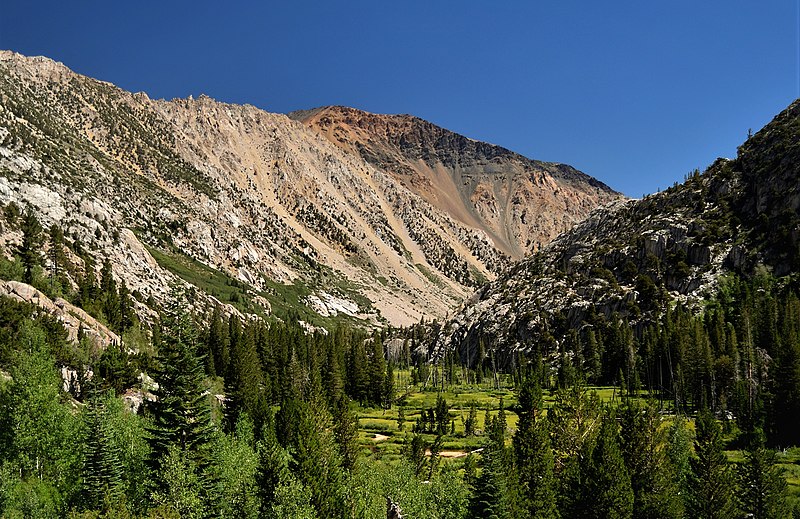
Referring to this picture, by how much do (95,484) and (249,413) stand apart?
36.3 meters

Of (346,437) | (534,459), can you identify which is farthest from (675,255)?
(534,459)

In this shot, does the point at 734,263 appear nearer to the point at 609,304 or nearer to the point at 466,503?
the point at 609,304

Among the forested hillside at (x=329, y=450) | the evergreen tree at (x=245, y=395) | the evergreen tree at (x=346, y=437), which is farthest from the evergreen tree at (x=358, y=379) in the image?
the evergreen tree at (x=346, y=437)

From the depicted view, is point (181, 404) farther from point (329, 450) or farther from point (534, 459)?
point (534, 459)

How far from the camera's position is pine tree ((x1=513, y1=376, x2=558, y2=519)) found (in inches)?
1885

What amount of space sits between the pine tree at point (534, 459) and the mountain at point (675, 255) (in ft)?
322

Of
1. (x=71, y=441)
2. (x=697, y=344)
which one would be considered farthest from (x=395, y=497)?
(x=697, y=344)

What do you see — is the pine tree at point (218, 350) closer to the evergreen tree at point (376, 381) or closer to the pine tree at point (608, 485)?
the evergreen tree at point (376, 381)

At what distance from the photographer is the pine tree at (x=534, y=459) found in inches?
1885

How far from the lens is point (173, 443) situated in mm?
42938

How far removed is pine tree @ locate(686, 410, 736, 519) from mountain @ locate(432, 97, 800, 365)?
3769 inches

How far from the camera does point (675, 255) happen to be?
153m

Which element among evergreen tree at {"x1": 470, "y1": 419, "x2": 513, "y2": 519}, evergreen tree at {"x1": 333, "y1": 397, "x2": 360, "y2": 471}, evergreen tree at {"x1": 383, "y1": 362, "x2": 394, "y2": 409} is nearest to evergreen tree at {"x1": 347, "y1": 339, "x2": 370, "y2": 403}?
evergreen tree at {"x1": 383, "y1": 362, "x2": 394, "y2": 409}

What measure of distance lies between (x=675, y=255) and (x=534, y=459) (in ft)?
393
